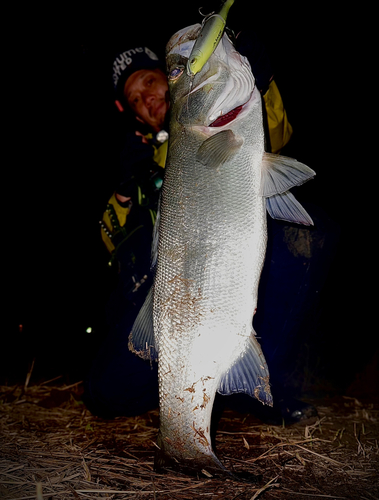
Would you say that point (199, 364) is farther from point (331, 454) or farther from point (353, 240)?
point (353, 240)

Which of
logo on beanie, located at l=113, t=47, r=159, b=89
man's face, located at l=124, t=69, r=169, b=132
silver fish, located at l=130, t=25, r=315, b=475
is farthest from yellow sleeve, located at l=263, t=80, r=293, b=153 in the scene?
logo on beanie, located at l=113, t=47, r=159, b=89

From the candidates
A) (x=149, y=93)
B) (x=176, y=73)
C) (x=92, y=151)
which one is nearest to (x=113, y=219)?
(x=149, y=93)

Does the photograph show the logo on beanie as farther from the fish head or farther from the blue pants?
the blue pants

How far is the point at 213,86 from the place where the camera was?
177 centimetres

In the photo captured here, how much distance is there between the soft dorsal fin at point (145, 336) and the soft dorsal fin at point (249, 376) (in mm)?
378

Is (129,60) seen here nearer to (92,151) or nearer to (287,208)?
(287,208)

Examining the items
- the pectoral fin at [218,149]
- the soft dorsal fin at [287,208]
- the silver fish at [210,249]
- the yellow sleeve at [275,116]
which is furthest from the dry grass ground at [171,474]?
the yellow sleeve at [275,116]

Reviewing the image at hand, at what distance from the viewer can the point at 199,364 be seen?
1645mm

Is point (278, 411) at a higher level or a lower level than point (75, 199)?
lower

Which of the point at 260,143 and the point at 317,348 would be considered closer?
the point at 260,143

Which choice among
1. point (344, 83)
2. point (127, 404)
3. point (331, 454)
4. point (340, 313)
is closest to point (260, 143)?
point (331, 454)

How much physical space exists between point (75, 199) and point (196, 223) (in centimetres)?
804

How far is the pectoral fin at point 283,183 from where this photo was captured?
1719 mm

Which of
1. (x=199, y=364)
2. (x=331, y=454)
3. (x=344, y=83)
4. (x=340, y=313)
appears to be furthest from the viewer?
(x=344, y=83)
